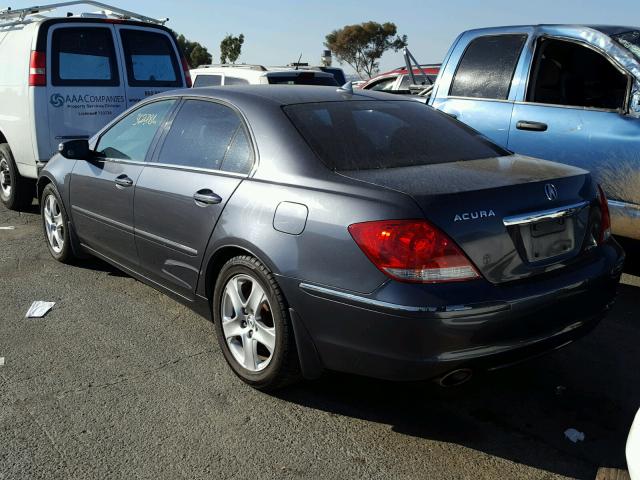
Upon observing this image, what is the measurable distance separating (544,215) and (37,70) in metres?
5.83

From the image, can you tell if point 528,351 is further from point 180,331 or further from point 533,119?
point 533,119

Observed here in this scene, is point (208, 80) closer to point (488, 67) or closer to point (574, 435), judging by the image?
point (488, 67)

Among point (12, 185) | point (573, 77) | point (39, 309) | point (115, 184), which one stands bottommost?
point (39, 309)

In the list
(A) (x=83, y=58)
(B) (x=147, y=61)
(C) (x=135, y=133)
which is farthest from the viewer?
(B) (x=147, y=61)

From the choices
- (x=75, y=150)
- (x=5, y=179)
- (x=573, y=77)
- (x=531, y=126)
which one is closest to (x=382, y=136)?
(x=531, y=126)

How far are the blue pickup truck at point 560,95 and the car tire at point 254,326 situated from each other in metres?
2.98

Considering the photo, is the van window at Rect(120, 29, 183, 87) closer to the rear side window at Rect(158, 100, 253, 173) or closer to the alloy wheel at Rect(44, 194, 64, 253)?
the alloy wheel at Rect(44, 194, 64, 253)

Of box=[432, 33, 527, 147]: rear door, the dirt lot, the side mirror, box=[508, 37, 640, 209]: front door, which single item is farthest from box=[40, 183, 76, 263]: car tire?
box=[508, 37, 640, 209]: front door

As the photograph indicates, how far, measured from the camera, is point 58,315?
4.65 m

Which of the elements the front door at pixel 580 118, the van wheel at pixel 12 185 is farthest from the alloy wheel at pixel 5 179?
the front door at pixel 580 118

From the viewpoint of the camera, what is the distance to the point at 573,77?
5.93 meters

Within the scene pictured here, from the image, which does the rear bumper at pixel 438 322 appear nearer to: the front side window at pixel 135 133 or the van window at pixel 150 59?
the front side window at pixel 135 133

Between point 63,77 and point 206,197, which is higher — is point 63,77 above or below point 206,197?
above

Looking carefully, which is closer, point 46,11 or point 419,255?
point 419,255
